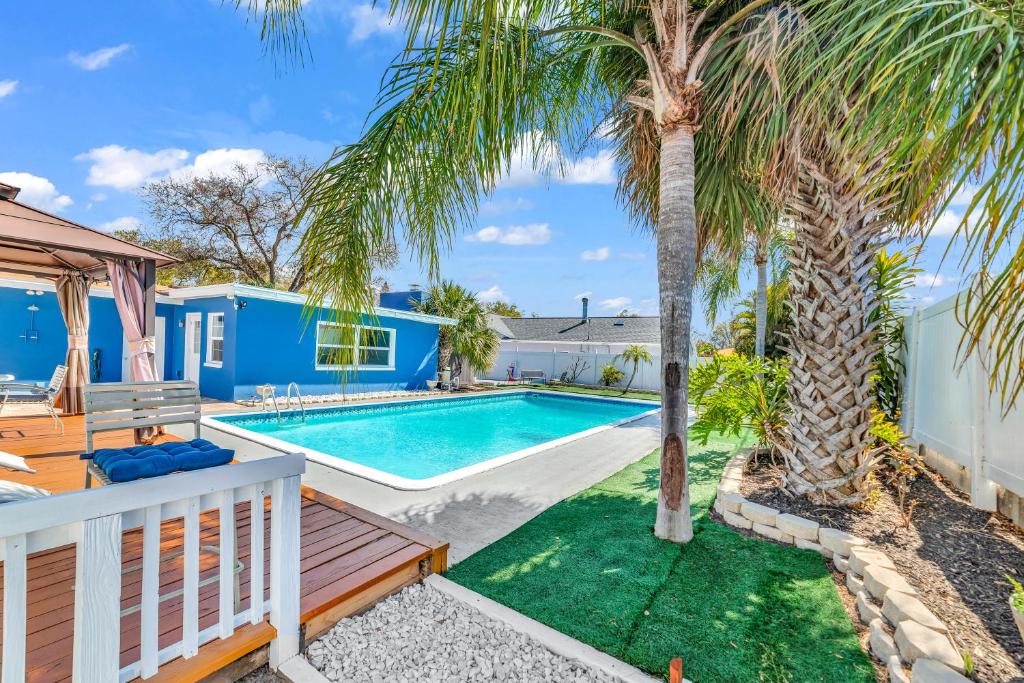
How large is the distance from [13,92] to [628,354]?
2161cm

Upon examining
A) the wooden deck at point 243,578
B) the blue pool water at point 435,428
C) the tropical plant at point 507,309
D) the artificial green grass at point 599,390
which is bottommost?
the blue pool water at point 435,428

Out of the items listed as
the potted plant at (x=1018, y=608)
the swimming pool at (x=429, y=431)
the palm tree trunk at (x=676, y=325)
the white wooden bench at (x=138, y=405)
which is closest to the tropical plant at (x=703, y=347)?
the swimming pool at (x=429, y=431)

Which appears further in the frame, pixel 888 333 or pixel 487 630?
pixel 888 333

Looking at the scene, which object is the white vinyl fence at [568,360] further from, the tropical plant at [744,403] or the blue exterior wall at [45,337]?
the tropical plant at [744,403]

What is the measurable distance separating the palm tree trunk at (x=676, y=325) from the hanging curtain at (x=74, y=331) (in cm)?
911

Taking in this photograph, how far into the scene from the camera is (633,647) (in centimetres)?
255

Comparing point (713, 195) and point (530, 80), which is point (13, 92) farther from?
point (713, 195)

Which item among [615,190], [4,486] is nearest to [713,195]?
[615,190]

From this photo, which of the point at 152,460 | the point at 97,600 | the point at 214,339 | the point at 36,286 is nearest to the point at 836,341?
the point at 97,600

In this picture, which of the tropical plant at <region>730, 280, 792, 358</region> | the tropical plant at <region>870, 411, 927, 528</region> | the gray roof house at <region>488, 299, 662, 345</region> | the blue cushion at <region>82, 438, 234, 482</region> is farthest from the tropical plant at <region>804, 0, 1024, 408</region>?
the gray roof house at <region>488, 299, 662, 345</region>

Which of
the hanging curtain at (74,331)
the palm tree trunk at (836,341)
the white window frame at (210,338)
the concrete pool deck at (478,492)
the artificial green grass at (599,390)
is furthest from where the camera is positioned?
the artificial green grass at (599,390)

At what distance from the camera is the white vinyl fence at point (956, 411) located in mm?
3195

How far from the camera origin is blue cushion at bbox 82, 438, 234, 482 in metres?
2.86

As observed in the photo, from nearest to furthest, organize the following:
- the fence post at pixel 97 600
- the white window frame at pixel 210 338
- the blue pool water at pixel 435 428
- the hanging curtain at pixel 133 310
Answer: the fence post at pixel 97 600, the hanging curtain at pixel 133 310, the blue pool water at pixel 435 428, the white window frame at pixel 210 338
